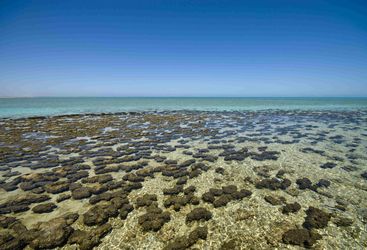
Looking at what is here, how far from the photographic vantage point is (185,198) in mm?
8047

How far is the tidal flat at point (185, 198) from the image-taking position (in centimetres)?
588

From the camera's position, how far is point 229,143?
17375mm

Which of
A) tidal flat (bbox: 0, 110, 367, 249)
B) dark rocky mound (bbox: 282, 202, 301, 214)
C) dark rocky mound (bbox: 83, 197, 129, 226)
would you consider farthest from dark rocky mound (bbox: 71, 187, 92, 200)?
dark rocky mound (bbox: 282, 202, 301, 214)

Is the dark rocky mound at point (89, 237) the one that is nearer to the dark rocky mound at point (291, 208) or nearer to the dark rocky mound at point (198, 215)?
the dark rocky mound at point (198, 215)

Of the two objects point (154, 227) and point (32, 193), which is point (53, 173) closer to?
point (32, 193)

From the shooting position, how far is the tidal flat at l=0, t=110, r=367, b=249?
588 cm

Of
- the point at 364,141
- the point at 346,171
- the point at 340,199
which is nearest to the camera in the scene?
the point at 340,199

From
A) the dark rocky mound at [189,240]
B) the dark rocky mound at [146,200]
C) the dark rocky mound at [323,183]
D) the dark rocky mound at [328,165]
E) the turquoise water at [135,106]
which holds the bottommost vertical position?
the dark rocky mound at [189,240]

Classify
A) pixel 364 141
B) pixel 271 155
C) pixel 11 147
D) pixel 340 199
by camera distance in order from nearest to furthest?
pixel 340 199 < pixel 271 155 < pixel 11 147 < pixel 364 141

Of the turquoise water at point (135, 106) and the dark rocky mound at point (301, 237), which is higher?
the turquoise water at point (135, 106)

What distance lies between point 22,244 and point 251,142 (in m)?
16.7

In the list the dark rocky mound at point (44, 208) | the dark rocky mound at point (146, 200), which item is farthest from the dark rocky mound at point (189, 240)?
the dark rocky mound at point (44, 208)

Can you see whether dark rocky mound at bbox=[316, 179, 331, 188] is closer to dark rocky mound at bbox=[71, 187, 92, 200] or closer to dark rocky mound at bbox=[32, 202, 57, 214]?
dark rocky mound at bbox=[71, 187, 92, 200]

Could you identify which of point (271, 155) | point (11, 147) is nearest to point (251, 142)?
point (271, 155)
